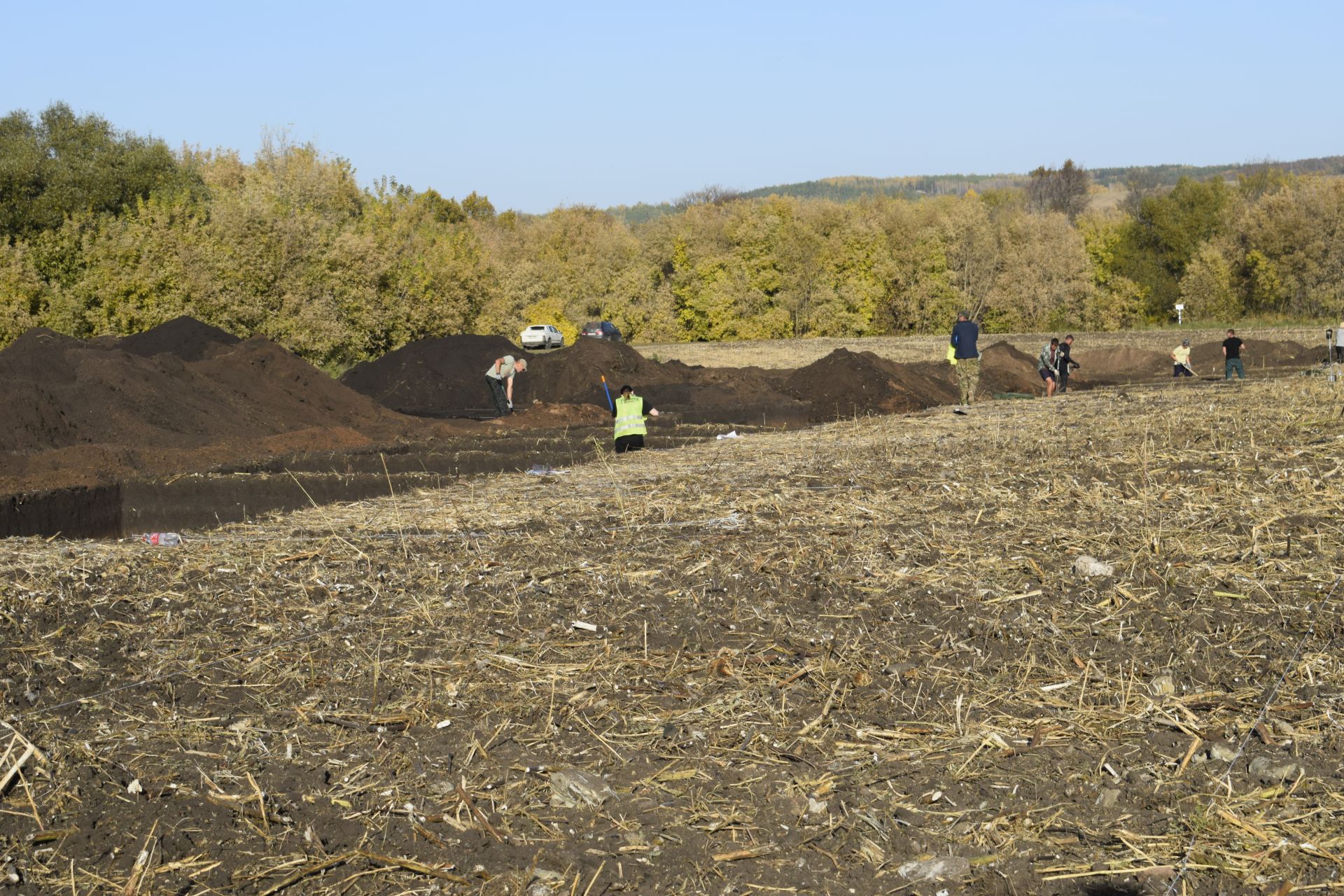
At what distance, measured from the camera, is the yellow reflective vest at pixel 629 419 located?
15781 millimetres

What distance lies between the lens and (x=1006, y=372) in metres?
32.8

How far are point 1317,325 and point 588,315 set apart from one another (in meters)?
43.0

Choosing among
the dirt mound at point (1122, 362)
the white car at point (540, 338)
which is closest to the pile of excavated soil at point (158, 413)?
the dirt mound at point (1122, 362)

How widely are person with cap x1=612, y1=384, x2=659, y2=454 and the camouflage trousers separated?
297 inches

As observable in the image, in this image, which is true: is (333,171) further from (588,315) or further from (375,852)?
(375,852)

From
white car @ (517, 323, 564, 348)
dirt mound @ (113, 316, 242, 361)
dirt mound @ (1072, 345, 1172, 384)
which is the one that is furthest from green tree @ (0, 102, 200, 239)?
dirt mound @ (1072, 345, 1172, 384)

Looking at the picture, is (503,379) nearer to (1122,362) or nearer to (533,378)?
(533,378)

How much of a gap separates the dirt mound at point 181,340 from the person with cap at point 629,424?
599 inches

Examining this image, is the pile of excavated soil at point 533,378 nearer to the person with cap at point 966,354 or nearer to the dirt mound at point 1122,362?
the person with cap at point 966,354

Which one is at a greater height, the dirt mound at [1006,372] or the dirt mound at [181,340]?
the dirt mound at [181,340]

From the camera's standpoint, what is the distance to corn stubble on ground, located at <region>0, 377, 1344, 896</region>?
13.9 feet

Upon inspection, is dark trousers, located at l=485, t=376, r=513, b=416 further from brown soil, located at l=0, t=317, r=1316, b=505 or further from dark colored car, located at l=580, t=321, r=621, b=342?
dark colored car, located at l=580, t=321, r=621, b=342

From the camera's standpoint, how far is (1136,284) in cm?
7531

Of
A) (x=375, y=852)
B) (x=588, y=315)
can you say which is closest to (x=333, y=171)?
(x=588, y=315)
